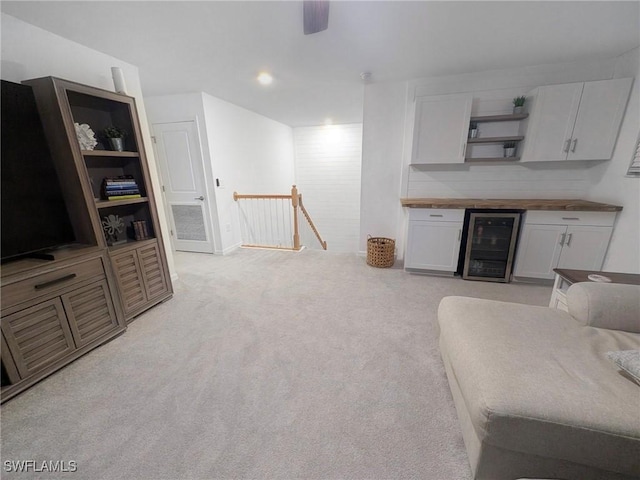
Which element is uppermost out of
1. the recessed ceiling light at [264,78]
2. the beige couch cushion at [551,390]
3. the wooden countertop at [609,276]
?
the recessed ceiling light at [264,78]

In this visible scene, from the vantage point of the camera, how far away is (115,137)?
2178 millimetres

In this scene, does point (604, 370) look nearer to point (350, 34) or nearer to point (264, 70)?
point (350, 34)

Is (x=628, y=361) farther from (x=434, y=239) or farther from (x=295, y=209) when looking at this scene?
(x=295, y=209)

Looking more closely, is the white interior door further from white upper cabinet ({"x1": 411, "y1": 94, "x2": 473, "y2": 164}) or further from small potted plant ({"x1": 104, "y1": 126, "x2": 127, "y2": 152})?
white upper cabinet ({"x1": 411, "y1": 94, "x2": 473, "y2": 164})

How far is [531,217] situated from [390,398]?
2.52m

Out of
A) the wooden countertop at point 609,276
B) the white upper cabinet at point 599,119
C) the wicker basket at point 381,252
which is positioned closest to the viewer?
the wooden countertop at point 609,276

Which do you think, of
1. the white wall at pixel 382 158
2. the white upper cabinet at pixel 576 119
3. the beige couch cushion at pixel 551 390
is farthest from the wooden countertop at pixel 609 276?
the white wall at pixel 382 158

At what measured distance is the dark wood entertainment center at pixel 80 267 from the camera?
152 cm

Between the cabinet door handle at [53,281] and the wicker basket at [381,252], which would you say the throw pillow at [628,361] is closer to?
the wicker basket at [381,252]

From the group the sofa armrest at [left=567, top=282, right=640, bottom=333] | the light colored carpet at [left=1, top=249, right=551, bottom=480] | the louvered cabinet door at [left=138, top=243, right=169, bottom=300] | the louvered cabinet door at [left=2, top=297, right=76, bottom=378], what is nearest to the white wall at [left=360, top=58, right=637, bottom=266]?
the light colored carpet at [left=1, top=249, right=551, bottom=480]

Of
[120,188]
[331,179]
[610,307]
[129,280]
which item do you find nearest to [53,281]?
[129,280]

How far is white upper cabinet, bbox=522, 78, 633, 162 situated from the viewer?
2453mm

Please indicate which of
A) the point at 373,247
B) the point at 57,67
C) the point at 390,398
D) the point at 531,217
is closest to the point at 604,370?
the point at 390,398

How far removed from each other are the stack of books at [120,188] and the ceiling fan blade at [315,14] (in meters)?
2.02
